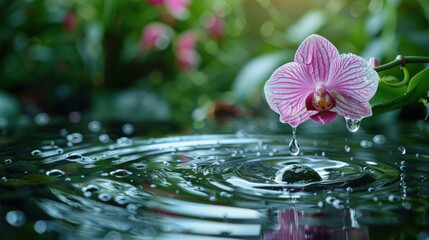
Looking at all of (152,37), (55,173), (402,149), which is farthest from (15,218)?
(152,37)

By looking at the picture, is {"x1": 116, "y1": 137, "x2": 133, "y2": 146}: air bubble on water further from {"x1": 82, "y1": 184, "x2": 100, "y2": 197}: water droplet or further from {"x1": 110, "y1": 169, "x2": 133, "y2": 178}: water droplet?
{"x1": 82, "y1": 184, "x2": 100, "y2": 197}: water droplet

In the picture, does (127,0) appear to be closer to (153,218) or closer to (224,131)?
(224,131)

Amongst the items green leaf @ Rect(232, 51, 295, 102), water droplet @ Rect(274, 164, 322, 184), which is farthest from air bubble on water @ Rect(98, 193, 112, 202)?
green leaf @ Rect(232, 51, 295, 102)

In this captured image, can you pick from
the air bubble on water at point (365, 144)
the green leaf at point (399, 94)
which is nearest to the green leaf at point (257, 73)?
the air bubble on water at point (365, 144)

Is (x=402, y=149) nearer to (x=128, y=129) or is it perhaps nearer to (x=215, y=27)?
(x=128, y=129)

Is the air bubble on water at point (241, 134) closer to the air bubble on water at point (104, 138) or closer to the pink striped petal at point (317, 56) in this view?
the air bubble on water at point (104, 138)

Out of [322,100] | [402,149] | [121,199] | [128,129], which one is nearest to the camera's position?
[121,199]
